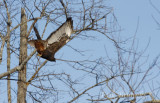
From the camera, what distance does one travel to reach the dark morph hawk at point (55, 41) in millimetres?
5945

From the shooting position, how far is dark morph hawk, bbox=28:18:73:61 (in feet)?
19.5

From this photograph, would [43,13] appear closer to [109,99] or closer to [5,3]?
[5,3]

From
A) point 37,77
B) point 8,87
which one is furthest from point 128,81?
point 8,87

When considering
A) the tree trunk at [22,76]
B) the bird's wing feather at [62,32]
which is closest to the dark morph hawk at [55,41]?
the bird's wing feather at [62,32]

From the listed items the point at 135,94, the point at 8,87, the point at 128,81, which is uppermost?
the point at 8,87

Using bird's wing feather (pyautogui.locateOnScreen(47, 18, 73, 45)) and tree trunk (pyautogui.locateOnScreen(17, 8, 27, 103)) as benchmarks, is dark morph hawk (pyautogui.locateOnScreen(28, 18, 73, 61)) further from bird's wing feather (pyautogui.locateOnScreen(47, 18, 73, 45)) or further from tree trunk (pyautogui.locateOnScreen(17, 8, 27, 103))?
tree trunk (pyautogui.locateOnScreen(17, 8, 27, 103))

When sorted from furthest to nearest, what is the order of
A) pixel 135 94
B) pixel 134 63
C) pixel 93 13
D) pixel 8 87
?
1. pixel 8 87
2. pixel 93 13
3. pixel 134 63
4. pixel 135 94

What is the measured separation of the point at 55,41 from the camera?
609cm

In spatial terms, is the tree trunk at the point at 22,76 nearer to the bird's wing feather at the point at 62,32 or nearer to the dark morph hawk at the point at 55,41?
the dark morph hawk at the point at 55,41

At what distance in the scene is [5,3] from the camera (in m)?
9.64

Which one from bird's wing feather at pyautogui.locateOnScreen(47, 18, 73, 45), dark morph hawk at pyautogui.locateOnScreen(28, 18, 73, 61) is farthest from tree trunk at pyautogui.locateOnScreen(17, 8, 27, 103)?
bird's wing feather at pyautogui.locateOnScreen(47, 18, 73, 45)

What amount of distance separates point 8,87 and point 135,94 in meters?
5.19

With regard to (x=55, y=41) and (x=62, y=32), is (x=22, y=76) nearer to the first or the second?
(x=55, y=41)

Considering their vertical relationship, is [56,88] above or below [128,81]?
above
